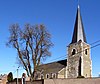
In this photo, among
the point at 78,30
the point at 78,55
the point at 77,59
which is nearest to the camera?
the point at 77,59

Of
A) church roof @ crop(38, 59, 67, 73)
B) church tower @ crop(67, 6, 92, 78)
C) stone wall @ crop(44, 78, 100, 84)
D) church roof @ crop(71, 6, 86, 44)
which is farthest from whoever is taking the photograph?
church roof @ crop(38, 59, 67, 73)

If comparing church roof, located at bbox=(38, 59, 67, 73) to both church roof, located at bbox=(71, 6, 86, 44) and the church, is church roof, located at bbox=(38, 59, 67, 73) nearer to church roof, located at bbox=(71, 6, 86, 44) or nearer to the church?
the church

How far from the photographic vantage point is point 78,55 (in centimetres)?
6178

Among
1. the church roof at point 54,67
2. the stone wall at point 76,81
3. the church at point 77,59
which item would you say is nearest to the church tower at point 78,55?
the church at point 77,59

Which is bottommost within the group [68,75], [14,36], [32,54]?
[68,75]

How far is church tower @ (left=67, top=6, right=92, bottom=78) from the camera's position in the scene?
60.7 m

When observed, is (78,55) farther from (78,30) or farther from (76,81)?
(76,81)

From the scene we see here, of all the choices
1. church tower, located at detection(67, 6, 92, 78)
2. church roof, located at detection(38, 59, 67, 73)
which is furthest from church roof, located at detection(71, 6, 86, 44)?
church roof, located at detection(38, 59, 67, 73)

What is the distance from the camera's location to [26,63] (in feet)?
130

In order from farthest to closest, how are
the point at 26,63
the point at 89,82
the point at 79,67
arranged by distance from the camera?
the point at 79,67 < the point at 26,63 < the point at 89,82

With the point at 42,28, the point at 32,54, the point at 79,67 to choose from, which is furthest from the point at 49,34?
the point at 79,67

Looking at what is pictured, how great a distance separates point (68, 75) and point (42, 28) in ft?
83.1

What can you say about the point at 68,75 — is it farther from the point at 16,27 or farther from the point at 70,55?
the point at 16,27

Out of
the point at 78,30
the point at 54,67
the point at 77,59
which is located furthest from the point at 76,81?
the point at 54,67
